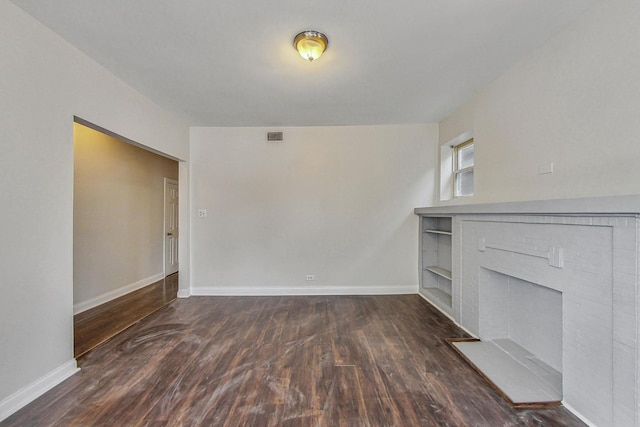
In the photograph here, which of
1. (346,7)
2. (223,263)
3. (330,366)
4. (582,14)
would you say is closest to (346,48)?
(346,7)

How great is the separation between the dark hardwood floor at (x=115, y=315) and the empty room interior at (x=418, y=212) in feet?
0.14

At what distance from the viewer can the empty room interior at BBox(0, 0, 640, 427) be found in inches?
63.7

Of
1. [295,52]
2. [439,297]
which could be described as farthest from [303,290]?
[295,52]

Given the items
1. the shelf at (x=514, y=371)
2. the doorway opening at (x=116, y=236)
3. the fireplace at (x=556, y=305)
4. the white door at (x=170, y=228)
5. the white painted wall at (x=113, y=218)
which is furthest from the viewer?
the white door at (x=170, y=228)

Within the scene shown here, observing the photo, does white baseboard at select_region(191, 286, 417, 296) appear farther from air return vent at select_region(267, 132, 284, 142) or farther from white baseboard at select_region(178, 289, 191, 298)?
air return vent at select_region(267, 132, 284, 142)

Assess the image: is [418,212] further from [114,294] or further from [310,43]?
[114,294]

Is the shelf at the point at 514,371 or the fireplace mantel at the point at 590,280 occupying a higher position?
the fireplace mantel at the point at 590,280

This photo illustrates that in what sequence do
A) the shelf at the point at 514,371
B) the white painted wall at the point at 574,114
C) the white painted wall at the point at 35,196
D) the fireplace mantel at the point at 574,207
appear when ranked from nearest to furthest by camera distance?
1. the fireplace mantel at the point at 574,207
2. the white painted wall at the point at 574,114
3. the white painted wall at the point at 35,196
4. the shelf at the point at 514,371

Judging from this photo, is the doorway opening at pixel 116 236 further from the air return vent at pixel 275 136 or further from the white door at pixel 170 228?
the air return vent at pixel 275 136

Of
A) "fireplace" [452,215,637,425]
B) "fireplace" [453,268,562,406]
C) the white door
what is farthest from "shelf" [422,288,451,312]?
the white door

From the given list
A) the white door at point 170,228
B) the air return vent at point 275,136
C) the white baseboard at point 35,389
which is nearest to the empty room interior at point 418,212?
the white baseboard at point 35,389

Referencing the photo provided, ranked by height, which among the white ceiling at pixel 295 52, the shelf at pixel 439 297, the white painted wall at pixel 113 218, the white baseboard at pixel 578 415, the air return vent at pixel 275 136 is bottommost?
the white baseboard at pixel 578 415

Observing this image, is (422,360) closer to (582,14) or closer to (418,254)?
(418,254)

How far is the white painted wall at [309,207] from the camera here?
4.02m
